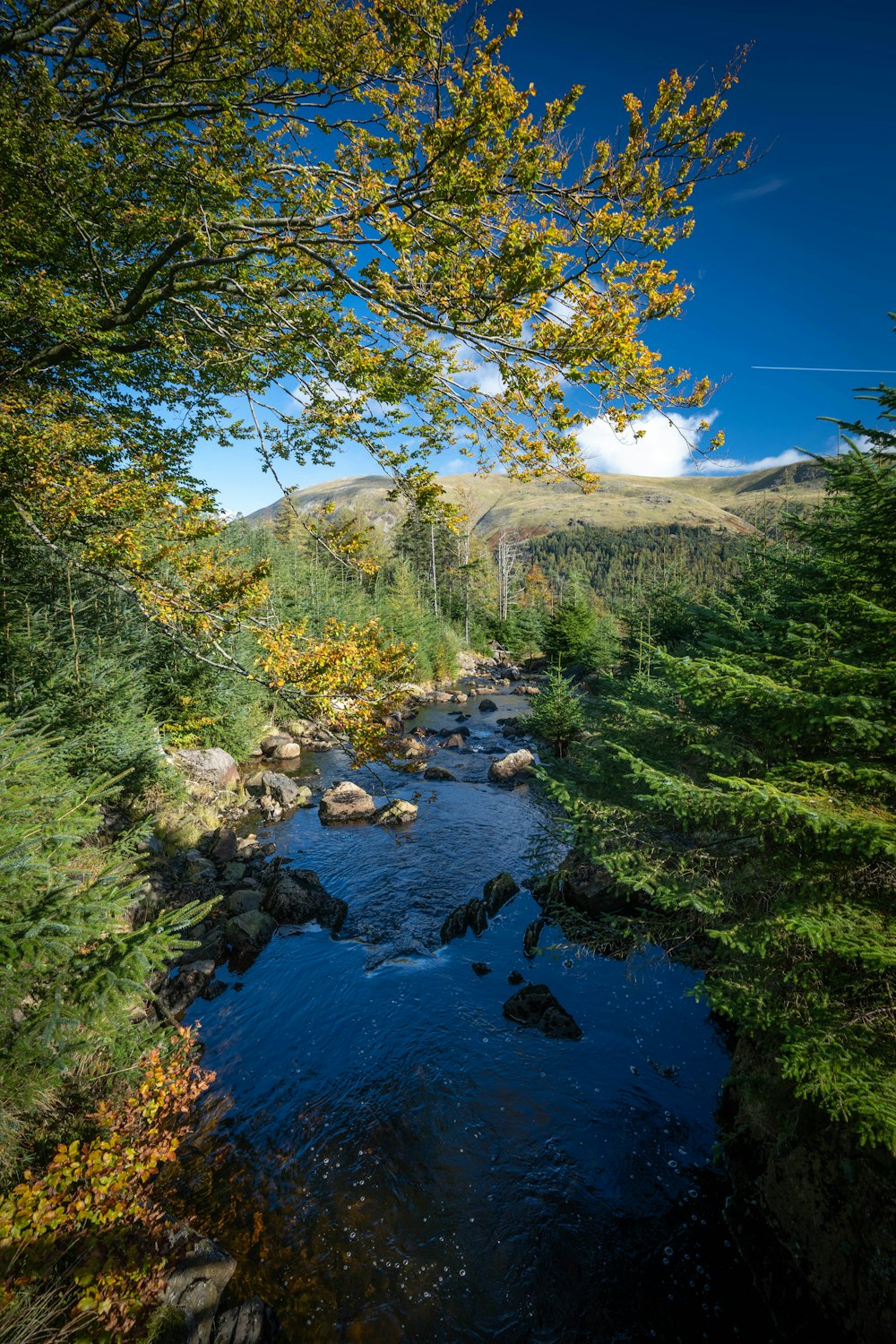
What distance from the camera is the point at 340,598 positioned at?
35781mm

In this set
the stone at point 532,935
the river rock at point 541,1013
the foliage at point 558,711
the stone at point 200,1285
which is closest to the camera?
the stone at point 200,1285

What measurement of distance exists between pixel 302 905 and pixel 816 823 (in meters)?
10.6

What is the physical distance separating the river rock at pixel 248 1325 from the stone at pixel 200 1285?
103 millimetres

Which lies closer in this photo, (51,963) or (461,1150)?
(51,963)

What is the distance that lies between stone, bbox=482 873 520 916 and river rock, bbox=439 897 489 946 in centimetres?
32

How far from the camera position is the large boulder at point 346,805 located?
54.1 ft

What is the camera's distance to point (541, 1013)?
880 centimetres

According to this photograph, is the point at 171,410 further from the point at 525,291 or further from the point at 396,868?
the point at 396,868

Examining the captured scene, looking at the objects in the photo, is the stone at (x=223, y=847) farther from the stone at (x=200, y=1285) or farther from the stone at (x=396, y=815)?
the stone at (x=200, y=1285)

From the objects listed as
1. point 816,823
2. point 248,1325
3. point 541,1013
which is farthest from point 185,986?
point 816,823

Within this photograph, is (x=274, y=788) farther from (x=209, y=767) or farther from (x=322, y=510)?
(x=322, y=510)

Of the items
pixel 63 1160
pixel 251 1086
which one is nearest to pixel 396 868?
pixel 251 1086

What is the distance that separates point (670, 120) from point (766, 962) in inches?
307

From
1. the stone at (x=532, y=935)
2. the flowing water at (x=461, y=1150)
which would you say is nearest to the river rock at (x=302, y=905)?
the flowing water at (x=461, y=1150)
